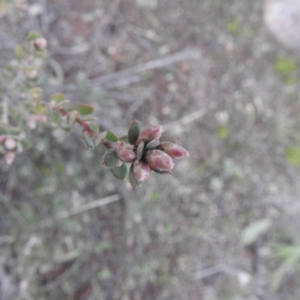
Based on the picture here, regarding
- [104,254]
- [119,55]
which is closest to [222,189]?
[104,254]

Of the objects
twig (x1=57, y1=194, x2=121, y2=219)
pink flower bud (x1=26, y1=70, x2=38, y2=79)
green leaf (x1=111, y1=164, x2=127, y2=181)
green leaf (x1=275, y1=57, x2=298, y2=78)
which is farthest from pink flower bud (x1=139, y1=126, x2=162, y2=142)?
green leaf (x1=275, y1=57, x2=298, y2=78)

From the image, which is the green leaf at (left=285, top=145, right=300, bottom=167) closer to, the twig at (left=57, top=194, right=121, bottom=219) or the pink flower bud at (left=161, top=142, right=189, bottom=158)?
the twig at (left=57, top=194, right=121, bottom=219)

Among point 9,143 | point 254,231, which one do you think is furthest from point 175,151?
point 254,231

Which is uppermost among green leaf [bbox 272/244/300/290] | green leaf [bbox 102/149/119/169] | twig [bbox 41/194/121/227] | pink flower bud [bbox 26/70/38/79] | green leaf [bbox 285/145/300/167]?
green leaf [bbox 102/149/119/169]

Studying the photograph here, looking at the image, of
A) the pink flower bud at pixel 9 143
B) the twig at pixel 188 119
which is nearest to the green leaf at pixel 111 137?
the pink flower bud at pixel 9 143

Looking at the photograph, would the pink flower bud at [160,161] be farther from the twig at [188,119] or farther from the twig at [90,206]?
the twig at [188,119]

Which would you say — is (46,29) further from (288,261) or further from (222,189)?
(288,261)
